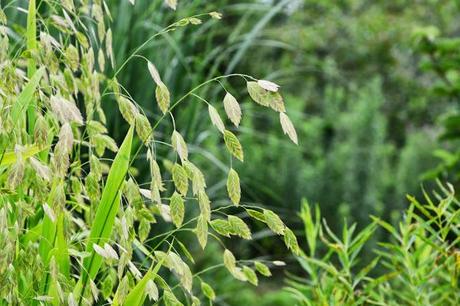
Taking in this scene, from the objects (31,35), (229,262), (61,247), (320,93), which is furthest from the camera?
(320,93)

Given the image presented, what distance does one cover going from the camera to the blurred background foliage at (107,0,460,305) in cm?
329

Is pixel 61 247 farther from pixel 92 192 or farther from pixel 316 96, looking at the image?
pixel 316 96

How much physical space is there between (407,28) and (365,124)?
2.91 meters

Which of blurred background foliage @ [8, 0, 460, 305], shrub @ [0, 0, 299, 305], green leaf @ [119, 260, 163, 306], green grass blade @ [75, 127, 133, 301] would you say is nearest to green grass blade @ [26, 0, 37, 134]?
shrub @ [0, 0, 299, 305]

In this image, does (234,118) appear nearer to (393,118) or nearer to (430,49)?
(430,49)

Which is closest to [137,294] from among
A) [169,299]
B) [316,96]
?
[169,299]

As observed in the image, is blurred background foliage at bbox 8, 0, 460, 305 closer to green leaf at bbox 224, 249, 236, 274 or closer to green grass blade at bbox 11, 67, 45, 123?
green grass blade at bbox 11, 67, 45, 123

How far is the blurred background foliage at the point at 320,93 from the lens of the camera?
129 inches

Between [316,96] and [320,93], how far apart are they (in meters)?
0.21

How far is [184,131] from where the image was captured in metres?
3.22

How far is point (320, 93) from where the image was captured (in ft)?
27.7

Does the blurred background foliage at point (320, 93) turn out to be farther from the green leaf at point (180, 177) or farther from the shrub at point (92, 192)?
the green leaf at point (180, 177)

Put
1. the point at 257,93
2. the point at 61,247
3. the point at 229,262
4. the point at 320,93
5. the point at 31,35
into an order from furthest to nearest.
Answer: the point at 320,93
the point at 31,35
the point at 61,247
the point at 229,262
the point at 257,93

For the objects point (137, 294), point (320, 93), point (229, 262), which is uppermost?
point (229, 262)
